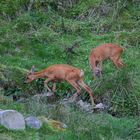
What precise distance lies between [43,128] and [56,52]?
6.83 m

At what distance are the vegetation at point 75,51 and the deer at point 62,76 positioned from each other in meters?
0.24

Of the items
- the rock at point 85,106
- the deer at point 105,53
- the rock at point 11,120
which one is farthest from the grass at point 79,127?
the deer at point 105,53

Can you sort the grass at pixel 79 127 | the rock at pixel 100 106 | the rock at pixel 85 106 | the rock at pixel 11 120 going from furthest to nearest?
1. the rock at pixel 100 106
2. the rock at pixel 85 106
3. the rock at pixel 11 120
4. the grass at pixel 79 127

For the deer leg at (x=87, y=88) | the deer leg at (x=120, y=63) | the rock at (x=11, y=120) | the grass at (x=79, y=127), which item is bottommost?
the deer leg at (x=87, y=88)

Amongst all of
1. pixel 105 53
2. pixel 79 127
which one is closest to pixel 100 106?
pixel 105 53

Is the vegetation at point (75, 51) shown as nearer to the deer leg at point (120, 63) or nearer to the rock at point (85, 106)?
the deer leg at point (120, 63)

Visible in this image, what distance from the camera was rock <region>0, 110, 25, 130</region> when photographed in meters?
11.8

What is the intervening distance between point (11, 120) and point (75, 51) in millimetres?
7376

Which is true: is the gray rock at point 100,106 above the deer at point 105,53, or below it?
below

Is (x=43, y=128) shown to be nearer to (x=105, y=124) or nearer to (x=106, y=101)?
(x=105, y=124)

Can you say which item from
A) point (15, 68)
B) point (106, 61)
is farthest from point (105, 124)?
point (106, 61)

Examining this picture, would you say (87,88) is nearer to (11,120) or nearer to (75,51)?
(75,51)

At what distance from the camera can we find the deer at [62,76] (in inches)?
626

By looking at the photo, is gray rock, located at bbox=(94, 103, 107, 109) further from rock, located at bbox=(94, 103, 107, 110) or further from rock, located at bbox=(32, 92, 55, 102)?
rock, located at bbox=(32, 92, 55, 102)
